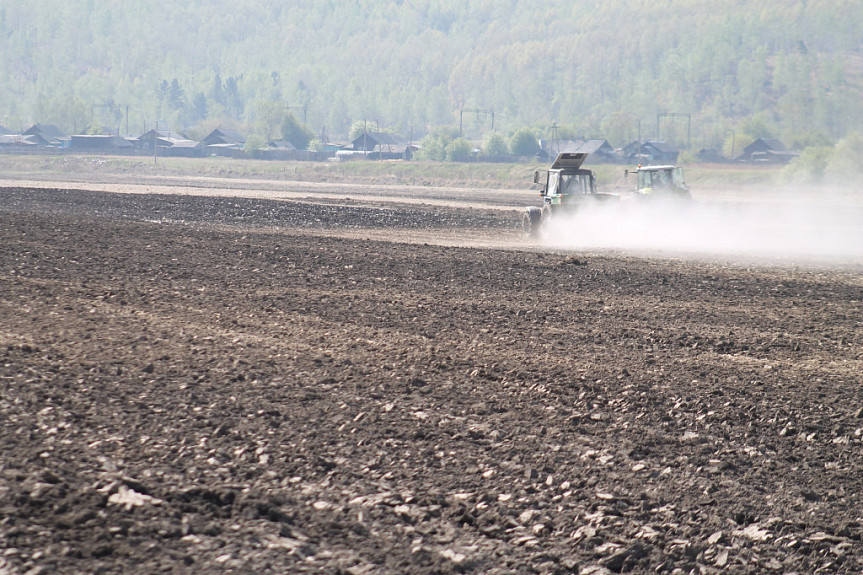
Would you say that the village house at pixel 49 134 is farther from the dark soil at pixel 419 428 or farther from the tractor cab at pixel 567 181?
the dark soil at pixel 419 428

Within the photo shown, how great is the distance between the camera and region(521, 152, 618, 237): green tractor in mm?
23438

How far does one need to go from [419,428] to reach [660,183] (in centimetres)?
2157

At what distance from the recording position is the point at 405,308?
11.7 metres

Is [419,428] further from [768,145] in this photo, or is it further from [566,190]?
[768,145]

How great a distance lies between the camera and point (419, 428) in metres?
6.53

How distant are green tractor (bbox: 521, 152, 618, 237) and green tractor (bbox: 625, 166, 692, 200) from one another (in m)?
2.23

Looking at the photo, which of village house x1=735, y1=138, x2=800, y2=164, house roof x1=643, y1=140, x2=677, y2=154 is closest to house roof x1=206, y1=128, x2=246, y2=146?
house roof x1=643, y1=140, x2=677, y2=154

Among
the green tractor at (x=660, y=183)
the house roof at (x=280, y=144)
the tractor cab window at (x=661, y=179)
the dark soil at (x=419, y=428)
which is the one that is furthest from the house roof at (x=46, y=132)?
the dark soil at (x=419, y=428)

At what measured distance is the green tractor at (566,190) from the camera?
23438 millimetres

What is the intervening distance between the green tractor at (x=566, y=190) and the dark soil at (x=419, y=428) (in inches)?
395

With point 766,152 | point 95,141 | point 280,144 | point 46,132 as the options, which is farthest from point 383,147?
point 46,132

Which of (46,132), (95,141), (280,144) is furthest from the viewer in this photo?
(46,132)

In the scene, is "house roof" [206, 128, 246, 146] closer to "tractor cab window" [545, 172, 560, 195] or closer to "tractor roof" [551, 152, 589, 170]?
"tractor cab window" [545, 172, 560, 195]

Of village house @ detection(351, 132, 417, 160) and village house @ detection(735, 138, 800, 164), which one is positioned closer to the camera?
village house @ detection(735, 138, 800, 164)
